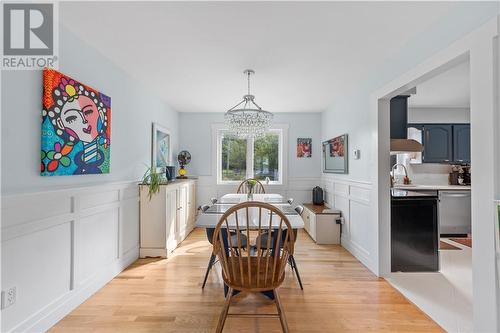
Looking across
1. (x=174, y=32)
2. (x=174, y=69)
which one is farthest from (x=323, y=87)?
(x=174, y=32)

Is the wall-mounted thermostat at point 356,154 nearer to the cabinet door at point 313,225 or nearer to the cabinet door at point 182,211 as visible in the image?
the cabinet door at point 313,225

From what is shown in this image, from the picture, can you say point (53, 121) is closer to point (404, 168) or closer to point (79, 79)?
point (79, 79)

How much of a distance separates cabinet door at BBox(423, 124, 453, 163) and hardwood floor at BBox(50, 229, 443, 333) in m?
3.02

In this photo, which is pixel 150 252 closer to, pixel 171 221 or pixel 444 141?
pixel 171 221

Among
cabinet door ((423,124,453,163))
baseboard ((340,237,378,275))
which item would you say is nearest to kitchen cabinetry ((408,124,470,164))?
cabinet door ((423,124,453,163))

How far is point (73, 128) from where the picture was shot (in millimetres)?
2184

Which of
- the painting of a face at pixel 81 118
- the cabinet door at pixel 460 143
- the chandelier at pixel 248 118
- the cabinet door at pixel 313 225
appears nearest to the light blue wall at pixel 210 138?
the cabinet door at pixel 313 225

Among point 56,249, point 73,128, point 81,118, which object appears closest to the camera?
point 56,249

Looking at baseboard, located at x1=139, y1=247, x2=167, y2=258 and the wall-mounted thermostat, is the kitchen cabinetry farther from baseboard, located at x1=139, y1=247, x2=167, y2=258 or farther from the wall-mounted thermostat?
baseboard, located at x1=139, y1=247, x2=167, y2=258

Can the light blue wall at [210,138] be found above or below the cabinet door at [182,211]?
above

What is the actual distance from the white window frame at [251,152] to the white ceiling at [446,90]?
7.88ft

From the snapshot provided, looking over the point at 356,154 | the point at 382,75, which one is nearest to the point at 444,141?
the point at 356,154

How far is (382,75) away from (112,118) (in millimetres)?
3029

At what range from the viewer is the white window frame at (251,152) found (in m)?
5.38
